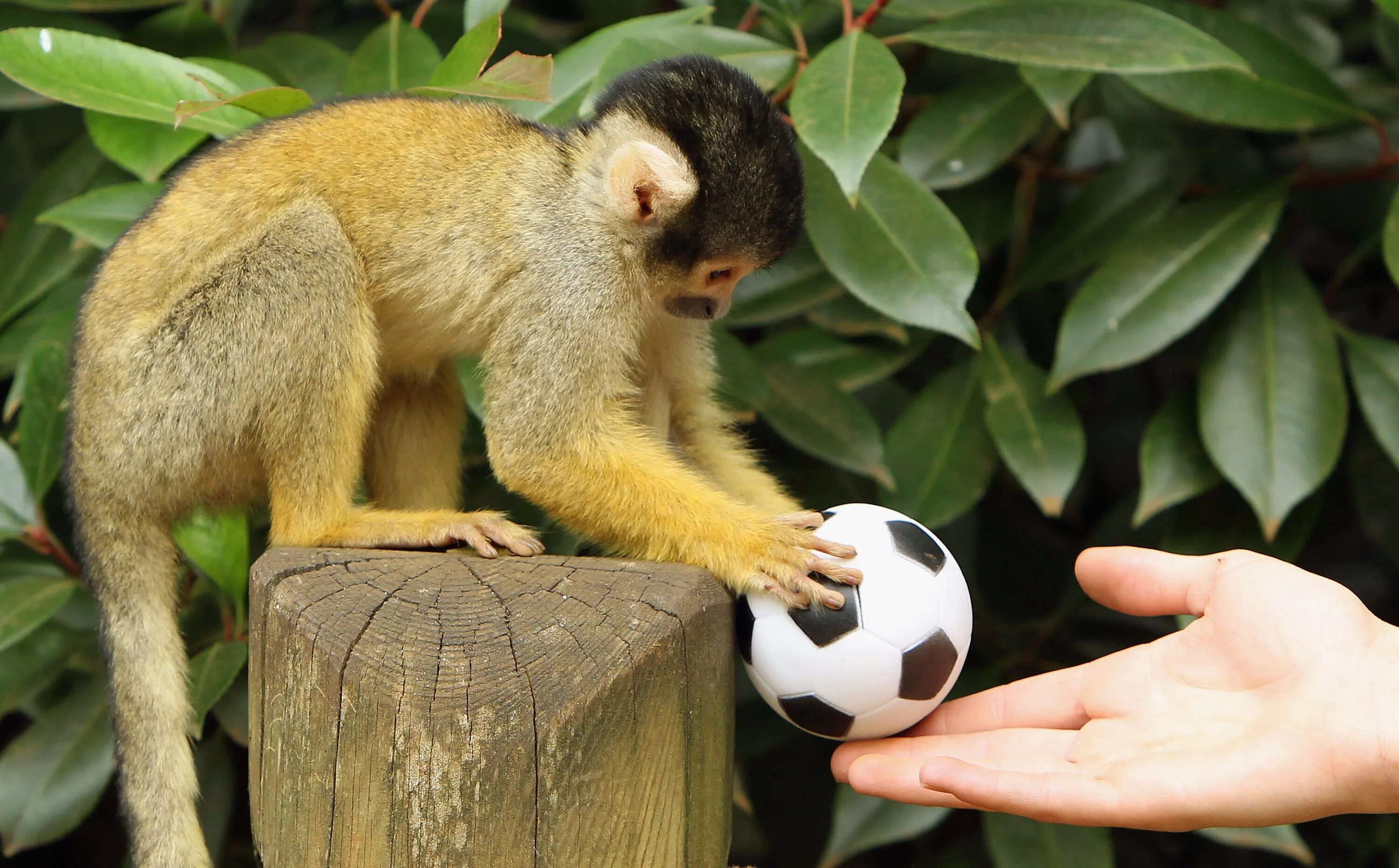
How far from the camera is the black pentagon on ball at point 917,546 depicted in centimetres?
174

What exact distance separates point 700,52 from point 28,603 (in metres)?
1.79

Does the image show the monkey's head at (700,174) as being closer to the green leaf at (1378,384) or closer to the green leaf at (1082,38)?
the green leaf at (1082,38)

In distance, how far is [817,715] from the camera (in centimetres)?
171

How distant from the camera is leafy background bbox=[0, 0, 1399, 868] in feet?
7.84

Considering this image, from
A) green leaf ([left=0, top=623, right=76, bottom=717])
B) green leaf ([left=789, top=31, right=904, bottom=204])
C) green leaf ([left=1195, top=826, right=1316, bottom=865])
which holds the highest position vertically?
green leaf ([left=789, top=31, right=904, bottom=204])

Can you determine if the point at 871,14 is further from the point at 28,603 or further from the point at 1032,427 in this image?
the point at 28,603

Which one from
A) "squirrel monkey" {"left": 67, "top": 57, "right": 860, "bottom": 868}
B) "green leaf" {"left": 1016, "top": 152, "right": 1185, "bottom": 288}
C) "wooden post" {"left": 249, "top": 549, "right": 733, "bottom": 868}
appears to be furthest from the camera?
"green leaf" {"left": 1016, "top": 152, "right": 1185, "bottom": 288}

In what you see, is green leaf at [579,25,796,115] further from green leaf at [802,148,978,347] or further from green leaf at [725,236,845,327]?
green leaf at [725,236,845,327]

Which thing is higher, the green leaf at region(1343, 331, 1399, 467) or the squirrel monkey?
the squirrel monkey

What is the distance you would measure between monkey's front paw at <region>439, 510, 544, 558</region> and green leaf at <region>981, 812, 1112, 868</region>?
1.47 m

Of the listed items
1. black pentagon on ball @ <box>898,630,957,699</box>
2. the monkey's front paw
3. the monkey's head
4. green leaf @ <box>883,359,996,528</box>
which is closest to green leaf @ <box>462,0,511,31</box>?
the monkey's head

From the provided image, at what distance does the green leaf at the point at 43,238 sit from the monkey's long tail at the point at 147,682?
93 cm

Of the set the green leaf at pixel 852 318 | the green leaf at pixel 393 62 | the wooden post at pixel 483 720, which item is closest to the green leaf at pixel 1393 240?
the green leaf at pixel 852 318

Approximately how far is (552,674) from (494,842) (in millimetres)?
200
